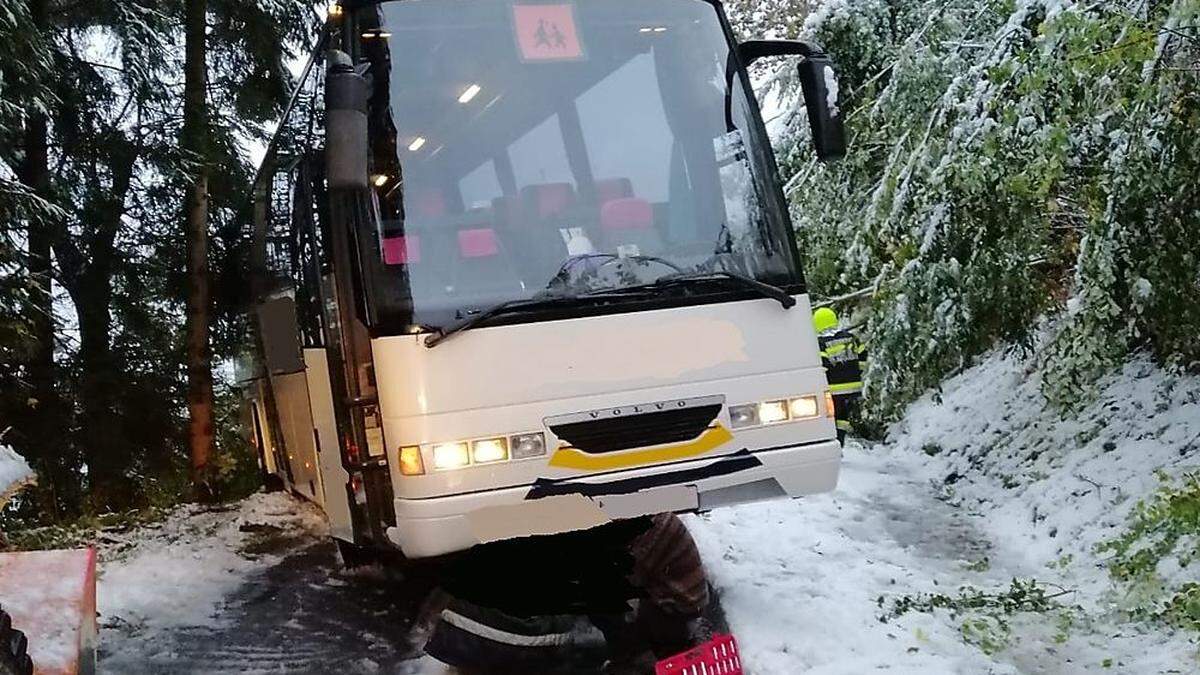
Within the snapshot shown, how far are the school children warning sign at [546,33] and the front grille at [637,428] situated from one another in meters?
1.78

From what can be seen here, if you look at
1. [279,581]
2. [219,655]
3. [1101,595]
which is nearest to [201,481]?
[279,581]

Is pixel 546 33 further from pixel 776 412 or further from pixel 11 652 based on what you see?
pixel 11 652

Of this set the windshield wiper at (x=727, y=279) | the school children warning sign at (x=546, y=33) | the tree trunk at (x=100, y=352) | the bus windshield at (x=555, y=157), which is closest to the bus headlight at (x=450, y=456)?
the bus windshield at (x=555, y=157)

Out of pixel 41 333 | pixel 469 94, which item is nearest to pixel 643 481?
pixel 469 94

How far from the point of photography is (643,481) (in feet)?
16.3

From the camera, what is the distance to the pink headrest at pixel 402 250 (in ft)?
16.1

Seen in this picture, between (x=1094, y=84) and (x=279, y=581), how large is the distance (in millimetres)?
5793

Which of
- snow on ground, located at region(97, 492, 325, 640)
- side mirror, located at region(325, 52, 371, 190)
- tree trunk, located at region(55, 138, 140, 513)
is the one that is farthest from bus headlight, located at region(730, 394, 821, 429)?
tree trunk, located at region(55, 138, 140, 513)

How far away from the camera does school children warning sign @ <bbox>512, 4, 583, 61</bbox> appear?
533cm

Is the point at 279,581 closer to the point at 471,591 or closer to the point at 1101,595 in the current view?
the point at 471,591

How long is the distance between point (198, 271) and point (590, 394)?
868 cm

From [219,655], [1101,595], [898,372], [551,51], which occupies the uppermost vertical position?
[551,51]

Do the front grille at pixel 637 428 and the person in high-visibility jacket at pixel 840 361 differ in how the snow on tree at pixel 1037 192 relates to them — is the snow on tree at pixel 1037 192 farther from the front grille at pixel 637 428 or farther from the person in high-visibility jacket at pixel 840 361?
the front grille at pixel 637 428

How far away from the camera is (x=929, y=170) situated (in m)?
6.99
